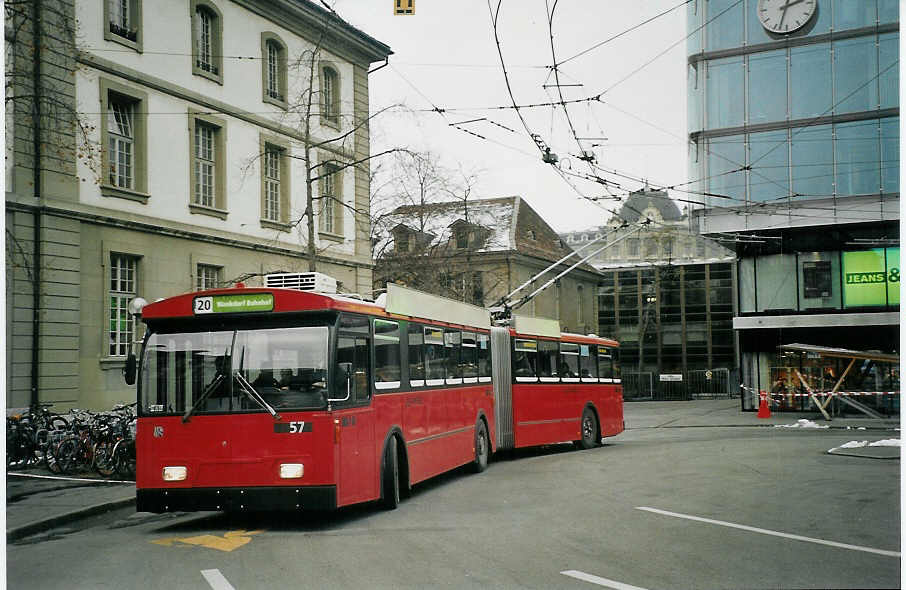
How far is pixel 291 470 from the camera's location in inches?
361

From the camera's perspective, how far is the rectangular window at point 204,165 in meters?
11.5

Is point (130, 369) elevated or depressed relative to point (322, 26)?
depressed

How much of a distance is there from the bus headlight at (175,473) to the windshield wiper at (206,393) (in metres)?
0.45

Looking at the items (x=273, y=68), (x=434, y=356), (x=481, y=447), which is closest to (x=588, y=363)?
(x=481, y=447)

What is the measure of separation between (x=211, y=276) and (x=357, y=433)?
116 inches

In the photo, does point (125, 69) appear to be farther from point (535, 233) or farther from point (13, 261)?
point (535, 233)

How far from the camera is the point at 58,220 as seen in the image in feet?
33.9

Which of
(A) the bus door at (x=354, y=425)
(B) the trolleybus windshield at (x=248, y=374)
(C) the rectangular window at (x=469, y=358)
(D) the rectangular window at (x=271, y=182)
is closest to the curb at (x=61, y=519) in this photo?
(B) the trolleybus windshield at (x=248, y=374)

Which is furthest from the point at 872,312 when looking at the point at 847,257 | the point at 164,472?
the point at 164,472

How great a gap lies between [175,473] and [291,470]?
3.70 feet

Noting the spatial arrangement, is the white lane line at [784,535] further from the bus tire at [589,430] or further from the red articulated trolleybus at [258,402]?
the bus tire at [589,430]

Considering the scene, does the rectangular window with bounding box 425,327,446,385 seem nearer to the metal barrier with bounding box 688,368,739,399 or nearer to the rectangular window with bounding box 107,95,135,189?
the rectangular window with bounding box 107,95,135,189

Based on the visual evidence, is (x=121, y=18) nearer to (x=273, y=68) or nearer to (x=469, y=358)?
(x=273, y=68)

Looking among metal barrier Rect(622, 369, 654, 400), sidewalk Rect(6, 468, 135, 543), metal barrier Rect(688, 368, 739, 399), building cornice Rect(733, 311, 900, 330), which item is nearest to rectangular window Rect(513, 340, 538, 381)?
building cornice Rect(733, 311, 900, 330)
